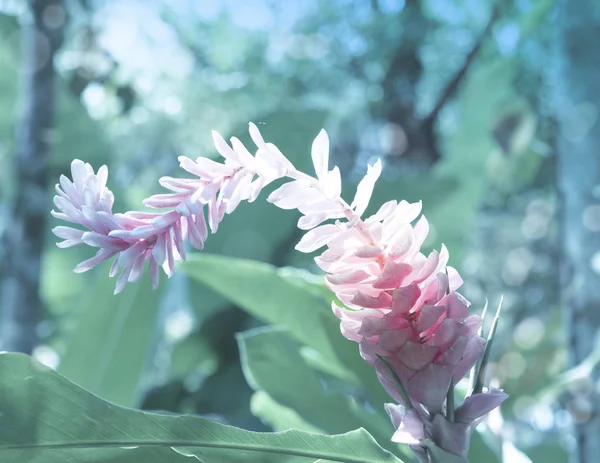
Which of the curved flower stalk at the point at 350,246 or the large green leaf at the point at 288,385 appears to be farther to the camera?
the large green leaf at the point at 288,385

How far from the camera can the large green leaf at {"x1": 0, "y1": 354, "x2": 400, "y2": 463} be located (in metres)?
0.33

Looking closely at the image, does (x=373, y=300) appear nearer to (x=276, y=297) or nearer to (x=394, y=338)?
(x=394, y=338)

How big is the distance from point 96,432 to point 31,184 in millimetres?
758

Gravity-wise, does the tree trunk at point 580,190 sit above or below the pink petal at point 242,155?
below

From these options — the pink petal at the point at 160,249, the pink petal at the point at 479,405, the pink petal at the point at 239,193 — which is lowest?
the pink petal at the point at 479,405

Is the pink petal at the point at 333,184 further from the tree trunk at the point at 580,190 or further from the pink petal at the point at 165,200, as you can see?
the tree trunk at the point at 580,190

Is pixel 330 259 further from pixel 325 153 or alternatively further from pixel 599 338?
pixel 599 338

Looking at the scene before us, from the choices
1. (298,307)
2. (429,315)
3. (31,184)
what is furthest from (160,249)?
(31,184)

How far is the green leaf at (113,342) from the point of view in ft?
2.95

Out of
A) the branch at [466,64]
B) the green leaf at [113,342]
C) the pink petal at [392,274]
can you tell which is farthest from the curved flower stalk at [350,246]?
the branch at [466,64]

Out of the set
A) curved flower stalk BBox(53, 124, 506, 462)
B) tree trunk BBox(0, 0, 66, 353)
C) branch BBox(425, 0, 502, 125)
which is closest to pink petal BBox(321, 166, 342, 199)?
curved flower stalk BBox(53, 124, 506, 462)

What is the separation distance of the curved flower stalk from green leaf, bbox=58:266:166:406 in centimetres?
64

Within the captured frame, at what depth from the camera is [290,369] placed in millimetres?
659

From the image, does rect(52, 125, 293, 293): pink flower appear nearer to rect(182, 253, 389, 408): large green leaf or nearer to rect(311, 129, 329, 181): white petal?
rect(311, 129, 329, 181): white petal
